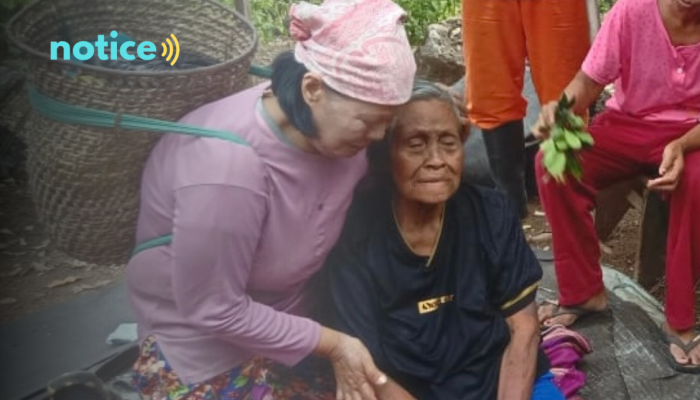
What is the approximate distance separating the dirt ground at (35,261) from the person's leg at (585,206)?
68 centimetres

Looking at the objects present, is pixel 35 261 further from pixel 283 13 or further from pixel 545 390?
pixel 545 390

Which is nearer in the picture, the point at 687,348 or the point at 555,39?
the point at 687,348

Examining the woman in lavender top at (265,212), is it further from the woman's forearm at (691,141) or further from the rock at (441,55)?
the rock at (441,55)

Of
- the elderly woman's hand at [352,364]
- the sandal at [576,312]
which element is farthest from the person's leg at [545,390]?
the sandal at [576,312]

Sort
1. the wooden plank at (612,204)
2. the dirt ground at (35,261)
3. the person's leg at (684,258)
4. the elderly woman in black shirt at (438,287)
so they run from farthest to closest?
1. the wooden plank at (612,204)
2. the person's leg at (684,258)
3. the dirt ground at (35,261)
4. the elderly woman in black shirt at (438,287)

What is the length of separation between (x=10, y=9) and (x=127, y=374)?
3.17 ft

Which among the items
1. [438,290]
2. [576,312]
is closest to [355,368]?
[438,290]

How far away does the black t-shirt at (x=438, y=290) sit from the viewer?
1953mm

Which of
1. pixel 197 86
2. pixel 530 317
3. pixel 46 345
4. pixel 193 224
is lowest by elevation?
pixel 46 345

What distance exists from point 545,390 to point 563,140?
0.69 m

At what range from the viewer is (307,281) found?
196cm

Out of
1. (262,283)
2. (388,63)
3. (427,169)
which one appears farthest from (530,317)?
(388,63)

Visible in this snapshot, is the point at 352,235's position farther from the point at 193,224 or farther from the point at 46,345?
the point at 46,345

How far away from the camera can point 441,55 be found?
4289 mm
